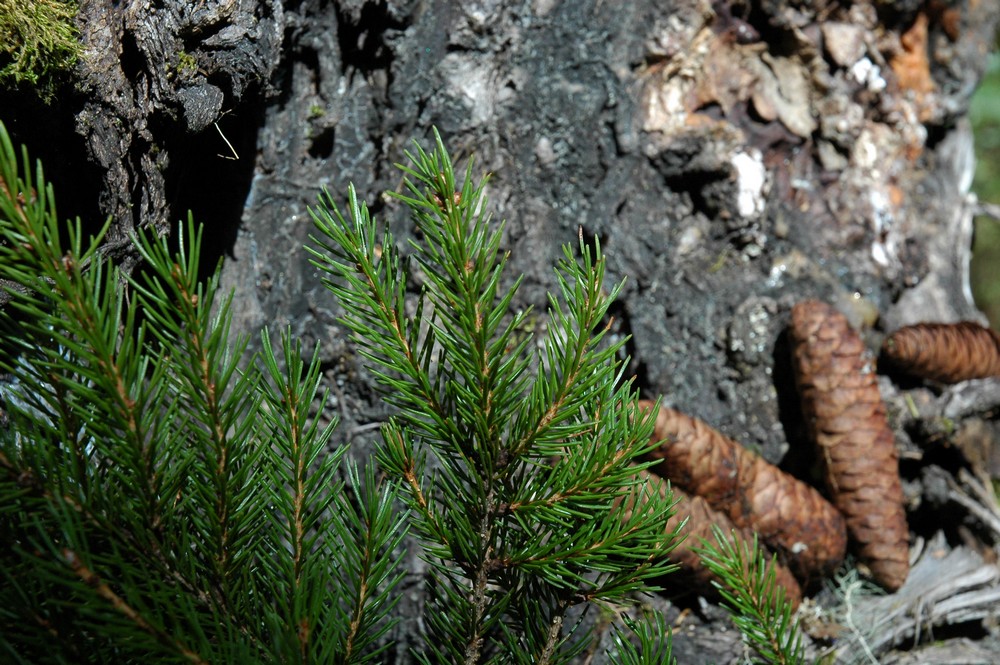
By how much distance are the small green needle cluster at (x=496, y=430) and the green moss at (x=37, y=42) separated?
551 mm

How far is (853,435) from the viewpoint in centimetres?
155

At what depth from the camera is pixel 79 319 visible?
722 mm

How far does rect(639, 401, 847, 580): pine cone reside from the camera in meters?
1.43

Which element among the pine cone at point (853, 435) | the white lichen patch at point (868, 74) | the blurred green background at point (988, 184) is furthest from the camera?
the blurred green background at point (988, 184)

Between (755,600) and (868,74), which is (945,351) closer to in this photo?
(868,74)

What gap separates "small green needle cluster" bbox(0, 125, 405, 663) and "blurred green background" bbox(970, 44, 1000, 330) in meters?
3.90

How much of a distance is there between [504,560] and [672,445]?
58 centimetres

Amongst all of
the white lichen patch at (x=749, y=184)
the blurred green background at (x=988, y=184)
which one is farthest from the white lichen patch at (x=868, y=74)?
the blurred green background at (x=988, y=184)

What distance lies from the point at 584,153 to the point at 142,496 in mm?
1104

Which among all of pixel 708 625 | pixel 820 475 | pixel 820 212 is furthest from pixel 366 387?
pixel 820 212

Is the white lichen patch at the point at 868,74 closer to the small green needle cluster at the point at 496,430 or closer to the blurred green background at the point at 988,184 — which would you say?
the small green needle cluster at the point at 496,430

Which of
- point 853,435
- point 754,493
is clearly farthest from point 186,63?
point 853,435

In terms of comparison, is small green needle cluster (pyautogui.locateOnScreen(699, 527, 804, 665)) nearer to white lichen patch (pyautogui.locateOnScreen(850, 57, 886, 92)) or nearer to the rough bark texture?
the rough bark texture

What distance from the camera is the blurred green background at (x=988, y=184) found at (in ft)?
12.4
